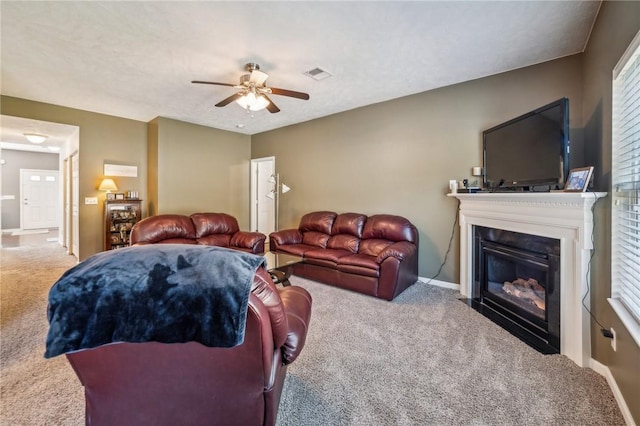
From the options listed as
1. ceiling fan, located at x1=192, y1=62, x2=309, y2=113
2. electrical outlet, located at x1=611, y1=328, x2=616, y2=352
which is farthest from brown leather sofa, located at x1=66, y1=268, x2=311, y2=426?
ceiling fan, located at x1=192, y1=62, x2=309, y2=113

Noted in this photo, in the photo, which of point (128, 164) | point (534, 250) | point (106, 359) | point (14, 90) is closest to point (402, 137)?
point (534, 250)

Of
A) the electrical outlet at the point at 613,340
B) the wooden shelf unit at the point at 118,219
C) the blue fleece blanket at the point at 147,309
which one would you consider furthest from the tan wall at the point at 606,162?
the wooden shelf unit at the point at 118,219

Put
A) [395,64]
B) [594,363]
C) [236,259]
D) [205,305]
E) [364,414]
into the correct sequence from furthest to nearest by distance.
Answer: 1. [395,64]
2. [594,363]
3. [364,414]
4. [236,259]
5. [205,305]

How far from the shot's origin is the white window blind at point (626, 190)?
4.90ft

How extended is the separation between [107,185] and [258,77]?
12.1ft

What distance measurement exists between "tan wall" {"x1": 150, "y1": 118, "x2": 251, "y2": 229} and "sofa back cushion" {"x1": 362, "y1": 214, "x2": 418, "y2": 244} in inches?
139

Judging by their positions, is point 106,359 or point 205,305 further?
point 106,359

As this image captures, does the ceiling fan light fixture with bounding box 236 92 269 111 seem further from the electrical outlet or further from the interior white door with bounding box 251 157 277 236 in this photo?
the electrical outlet

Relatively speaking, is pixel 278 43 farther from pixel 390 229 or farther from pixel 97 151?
pixel 97 151

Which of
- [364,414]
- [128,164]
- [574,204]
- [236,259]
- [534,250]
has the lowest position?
[364,414]

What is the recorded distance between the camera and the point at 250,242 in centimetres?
438

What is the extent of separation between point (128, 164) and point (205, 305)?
5472 mm

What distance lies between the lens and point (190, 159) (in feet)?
17.9

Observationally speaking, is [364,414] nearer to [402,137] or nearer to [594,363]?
[594,363]
